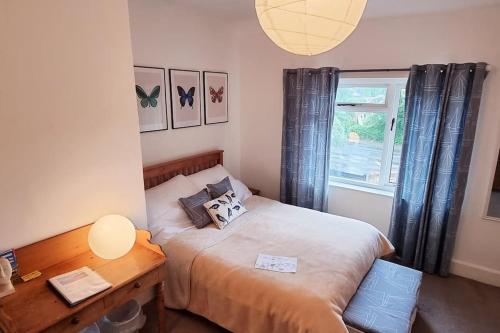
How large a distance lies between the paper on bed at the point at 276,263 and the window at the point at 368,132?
5.09 feet

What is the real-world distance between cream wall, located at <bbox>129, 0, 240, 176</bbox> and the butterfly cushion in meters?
0.67

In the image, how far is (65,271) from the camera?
1677mm

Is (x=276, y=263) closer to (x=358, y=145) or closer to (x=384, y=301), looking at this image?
(x=384, y=301)

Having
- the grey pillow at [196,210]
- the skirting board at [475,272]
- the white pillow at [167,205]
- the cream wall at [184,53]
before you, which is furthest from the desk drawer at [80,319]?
the skirting board at [475,272]

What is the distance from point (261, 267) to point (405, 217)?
169 centimetres

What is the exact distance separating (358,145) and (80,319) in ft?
9.29

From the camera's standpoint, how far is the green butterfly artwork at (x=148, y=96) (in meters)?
2.58

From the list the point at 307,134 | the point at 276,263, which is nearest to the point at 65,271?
the point at 276,263

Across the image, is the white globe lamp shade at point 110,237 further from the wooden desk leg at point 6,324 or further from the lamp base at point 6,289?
the wooden desk leg at point 6,324

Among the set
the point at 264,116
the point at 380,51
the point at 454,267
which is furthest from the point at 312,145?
the point at 454,267

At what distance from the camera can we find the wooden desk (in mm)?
1361

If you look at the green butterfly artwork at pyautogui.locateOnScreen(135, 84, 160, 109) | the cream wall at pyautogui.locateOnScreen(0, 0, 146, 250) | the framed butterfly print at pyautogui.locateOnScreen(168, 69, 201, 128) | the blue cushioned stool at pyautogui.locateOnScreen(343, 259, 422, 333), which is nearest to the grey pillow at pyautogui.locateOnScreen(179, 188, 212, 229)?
the cream wall at pyautogui.locateOnScreen(0, 0, 146, 250)

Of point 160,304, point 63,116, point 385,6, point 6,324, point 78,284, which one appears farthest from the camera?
A: point 385,6

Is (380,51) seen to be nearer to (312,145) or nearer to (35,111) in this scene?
(312,145)
